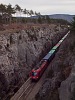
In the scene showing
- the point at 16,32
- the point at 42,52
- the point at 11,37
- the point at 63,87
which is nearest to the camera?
the point at 63,87

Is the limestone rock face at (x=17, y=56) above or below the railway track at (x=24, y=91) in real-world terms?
above

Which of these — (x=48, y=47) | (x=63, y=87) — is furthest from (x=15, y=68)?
(x=48, y=47)

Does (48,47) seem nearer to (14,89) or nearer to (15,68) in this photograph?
(15,68)

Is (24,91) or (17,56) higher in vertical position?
(17,56)

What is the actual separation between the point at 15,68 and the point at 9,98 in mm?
8939

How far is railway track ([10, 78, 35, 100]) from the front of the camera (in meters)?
32.4

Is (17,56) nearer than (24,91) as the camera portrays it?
No

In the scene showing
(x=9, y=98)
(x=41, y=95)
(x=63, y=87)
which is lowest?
(x=9, y=98)

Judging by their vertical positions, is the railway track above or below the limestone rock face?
below

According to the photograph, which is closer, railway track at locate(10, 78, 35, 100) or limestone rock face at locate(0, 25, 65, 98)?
railway track at locate(10, 78, 35, 100)

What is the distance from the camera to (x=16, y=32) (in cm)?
4784

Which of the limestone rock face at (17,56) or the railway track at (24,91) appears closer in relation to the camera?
the railway track at (24,91)

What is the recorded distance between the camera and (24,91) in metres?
34.3

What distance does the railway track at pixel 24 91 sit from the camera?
32419 mm
